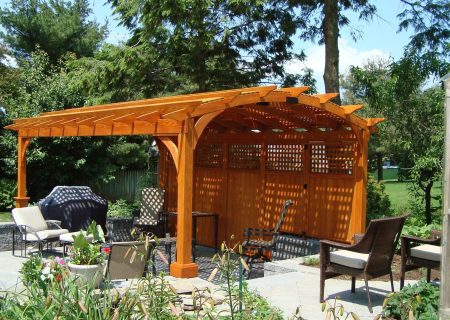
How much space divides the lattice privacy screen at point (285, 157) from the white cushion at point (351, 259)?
3.91 metres

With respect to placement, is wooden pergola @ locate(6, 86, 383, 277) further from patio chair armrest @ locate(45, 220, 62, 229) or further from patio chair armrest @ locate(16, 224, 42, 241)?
patio chair armrest @ locate(16, 224, 42, 241)

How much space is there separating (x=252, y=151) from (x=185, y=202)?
3609 mm

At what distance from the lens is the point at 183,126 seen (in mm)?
6977

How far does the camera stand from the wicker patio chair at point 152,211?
34.0ft

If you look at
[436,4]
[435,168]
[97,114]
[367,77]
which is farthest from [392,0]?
[97,114]

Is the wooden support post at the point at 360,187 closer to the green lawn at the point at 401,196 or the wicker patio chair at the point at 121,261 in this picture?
the green lawn at the point at 401,196

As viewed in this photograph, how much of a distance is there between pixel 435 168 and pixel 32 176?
10.5 m

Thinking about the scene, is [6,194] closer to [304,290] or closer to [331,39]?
[331,39]

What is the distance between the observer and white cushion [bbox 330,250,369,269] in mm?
5531

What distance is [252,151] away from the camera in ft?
33.8

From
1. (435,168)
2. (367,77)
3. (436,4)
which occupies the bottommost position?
(435,168)

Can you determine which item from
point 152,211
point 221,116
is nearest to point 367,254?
point 221,116

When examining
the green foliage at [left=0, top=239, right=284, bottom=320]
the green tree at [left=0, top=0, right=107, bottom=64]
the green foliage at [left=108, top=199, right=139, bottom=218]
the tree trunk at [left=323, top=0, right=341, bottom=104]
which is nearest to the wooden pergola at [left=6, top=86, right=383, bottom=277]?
the green foliage at [left=108, top=199, right=139, bottom=218]

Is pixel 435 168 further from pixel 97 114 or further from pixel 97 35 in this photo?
pixel 97 35
